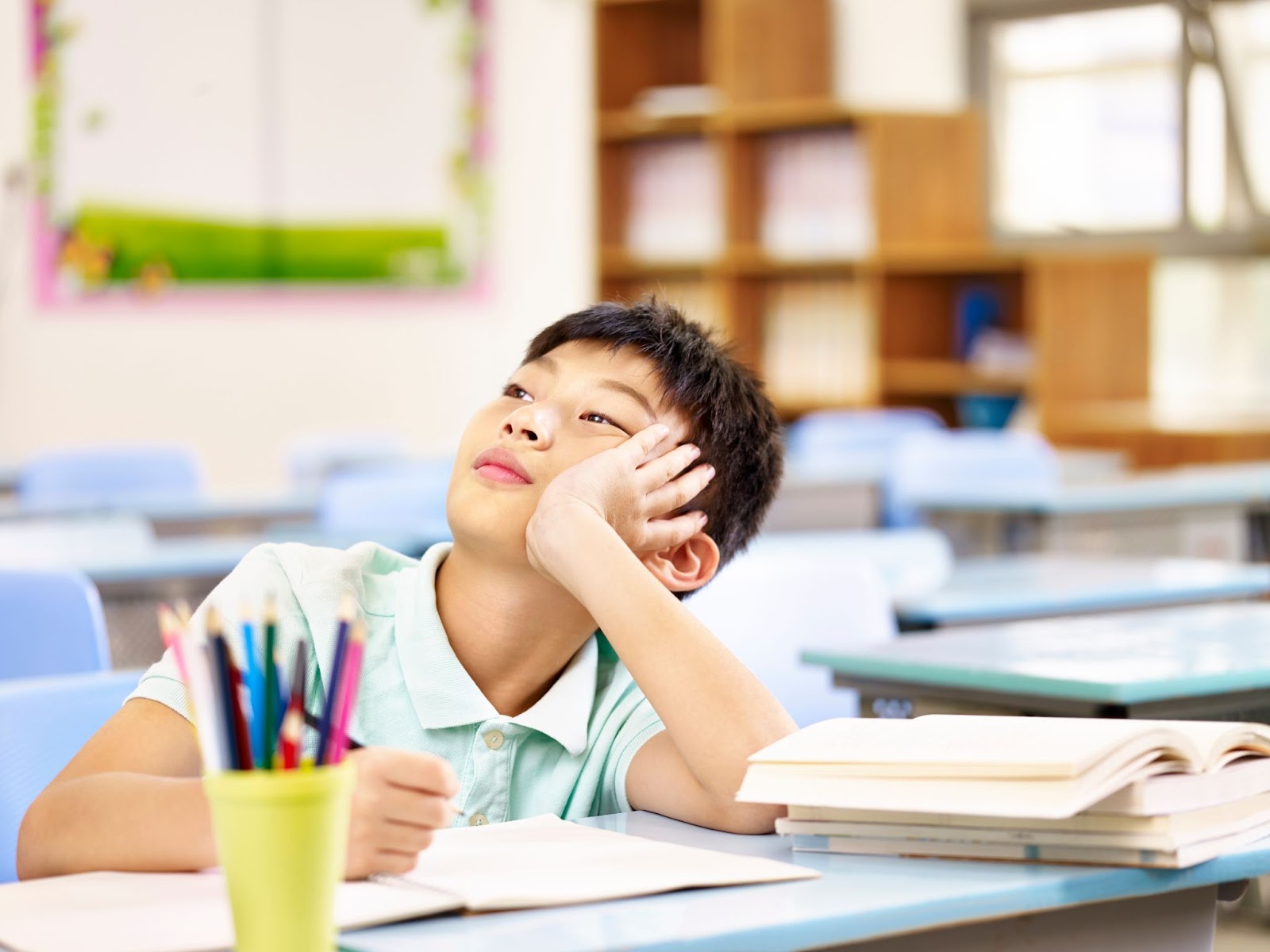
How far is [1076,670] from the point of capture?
1763mm

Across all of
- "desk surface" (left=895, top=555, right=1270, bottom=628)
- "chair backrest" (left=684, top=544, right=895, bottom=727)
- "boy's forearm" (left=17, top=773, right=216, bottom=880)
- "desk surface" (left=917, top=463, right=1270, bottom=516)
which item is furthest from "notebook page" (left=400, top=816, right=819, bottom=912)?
"desk surface" (left=917, top=463, right=1270, bottom=516)

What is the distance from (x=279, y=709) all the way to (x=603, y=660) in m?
0.66

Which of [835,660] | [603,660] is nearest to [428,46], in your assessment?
[835,660]

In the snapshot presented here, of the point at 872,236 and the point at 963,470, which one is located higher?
the point at 872,236

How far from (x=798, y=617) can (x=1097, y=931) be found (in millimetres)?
1099

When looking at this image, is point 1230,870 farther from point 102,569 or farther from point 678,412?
point 102,569

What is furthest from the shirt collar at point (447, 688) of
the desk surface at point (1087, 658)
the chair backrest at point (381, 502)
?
the chair backrest at point (381, 502)

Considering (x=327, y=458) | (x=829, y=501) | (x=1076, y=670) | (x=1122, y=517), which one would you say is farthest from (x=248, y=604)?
(x=327, y=458)

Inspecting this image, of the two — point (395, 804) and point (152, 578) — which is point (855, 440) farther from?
point (395, 804)

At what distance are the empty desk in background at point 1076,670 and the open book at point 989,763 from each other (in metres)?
0.62

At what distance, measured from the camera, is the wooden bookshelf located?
5.82 metres

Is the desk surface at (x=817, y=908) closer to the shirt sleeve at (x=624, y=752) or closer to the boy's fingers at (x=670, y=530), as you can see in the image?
the shirt sleeve at (x=624, y=752)

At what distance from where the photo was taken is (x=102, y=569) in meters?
2.78

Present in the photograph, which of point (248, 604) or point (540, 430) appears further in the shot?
point (540, 430)
